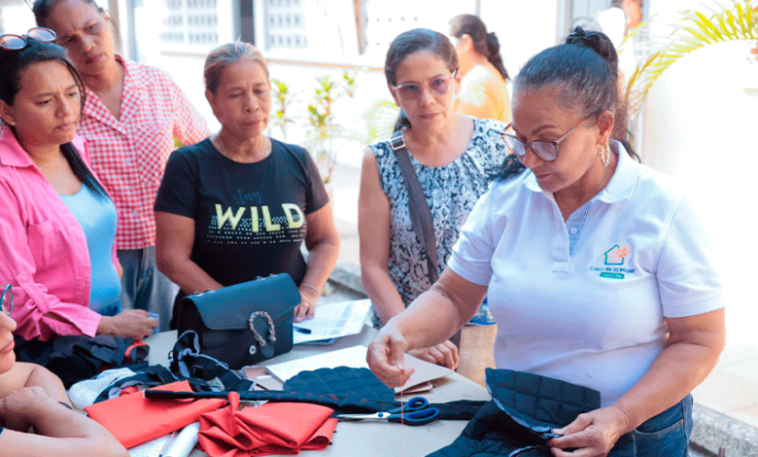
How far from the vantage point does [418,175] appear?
2.44 metres

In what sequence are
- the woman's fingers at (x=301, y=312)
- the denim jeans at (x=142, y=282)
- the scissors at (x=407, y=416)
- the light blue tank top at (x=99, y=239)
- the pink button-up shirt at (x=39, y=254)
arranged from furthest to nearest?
the denim jeans at (x=142, y=282), the woman's fingers at (x=301, y=312), the light blue tank top at (x=99, y=239), the pink button-up shirt at (x=39, y=254), the scissors at (x=407, y=416)

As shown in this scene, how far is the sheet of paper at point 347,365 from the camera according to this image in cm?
203

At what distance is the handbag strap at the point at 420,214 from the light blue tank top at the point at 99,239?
3.24 ft

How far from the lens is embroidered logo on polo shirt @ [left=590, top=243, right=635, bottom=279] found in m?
1.57

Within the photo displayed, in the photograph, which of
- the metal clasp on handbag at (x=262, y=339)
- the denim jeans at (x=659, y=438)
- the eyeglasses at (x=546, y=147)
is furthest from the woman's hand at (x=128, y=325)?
the denim jeans at (x=659, y=438)

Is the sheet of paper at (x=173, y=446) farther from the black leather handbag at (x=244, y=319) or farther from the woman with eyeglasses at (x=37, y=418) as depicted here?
the black leather handbag at (x=244, y=319)

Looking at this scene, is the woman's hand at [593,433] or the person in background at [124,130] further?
the person in background at [124,130]

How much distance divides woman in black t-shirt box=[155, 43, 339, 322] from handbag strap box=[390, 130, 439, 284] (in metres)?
0.46

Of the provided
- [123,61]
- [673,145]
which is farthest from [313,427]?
[673,145]

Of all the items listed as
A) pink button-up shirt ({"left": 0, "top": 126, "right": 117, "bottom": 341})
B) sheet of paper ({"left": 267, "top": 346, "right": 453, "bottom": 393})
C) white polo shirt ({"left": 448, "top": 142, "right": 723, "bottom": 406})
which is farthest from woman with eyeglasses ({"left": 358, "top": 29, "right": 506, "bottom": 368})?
pink button-up shirt ({"left": 0, "top": 126, "right": 117, "bottom": 341})

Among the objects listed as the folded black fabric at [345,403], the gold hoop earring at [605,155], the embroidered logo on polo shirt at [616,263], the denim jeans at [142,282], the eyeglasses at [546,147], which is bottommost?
the denim jeans at [142,282]

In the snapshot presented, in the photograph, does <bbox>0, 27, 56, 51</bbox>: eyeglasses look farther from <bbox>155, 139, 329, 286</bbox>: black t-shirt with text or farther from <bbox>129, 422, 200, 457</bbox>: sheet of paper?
<bbox>129, 422, 200, 457</bbox>: sheet of paper

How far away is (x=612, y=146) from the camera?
1.73m

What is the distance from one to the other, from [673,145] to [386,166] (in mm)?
2527
